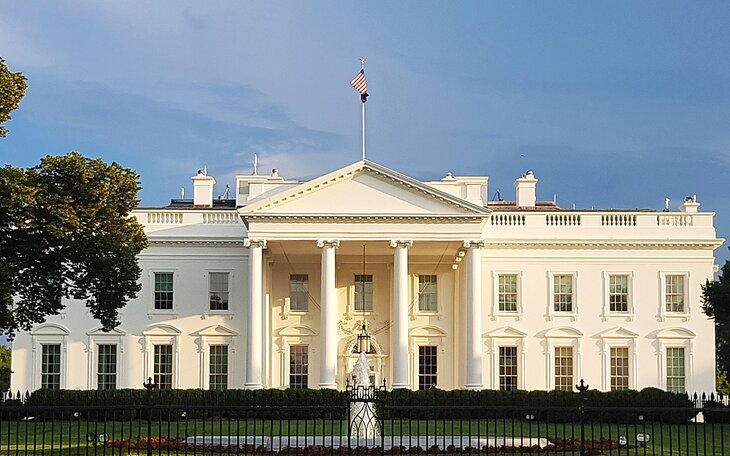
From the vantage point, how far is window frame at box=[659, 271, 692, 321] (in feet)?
147

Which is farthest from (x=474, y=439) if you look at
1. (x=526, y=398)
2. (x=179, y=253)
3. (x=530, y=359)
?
(x=179, y=253)

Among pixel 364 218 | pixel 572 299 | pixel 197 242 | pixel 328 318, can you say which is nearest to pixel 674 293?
pixel 572 299

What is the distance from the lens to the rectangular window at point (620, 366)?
4494 cm

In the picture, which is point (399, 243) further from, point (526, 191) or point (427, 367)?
point (526, 191)

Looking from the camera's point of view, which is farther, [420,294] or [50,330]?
[420,294]

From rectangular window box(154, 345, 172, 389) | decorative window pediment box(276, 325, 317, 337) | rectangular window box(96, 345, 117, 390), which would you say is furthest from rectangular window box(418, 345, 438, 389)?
rectangular window box(96, 345, 117, 390)

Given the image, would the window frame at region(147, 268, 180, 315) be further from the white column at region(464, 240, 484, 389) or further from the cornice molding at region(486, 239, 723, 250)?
the cornice molding at region(486, 239, 723, 250)

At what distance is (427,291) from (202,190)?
40.4 feet

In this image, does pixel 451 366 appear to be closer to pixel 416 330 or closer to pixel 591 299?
pixel 416 330

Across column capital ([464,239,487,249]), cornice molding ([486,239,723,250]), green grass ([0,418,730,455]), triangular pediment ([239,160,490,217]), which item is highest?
triangular pediment ([239,160,490,217])

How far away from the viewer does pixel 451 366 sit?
45.7 metres

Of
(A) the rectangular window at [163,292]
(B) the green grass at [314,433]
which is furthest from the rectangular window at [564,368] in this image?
(A) the rectangular window at [163,292]

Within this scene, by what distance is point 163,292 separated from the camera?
149 feet

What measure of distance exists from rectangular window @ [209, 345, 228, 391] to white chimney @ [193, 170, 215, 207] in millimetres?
8026
